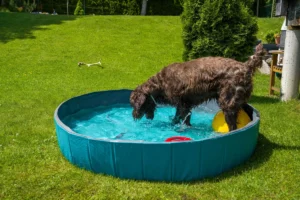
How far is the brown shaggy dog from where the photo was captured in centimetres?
573

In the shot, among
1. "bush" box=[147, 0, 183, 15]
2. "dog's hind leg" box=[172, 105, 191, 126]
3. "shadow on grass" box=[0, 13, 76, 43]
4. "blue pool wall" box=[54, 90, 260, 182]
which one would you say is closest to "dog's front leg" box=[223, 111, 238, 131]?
"blue pool wall" box=[54, 90, 260, 182]

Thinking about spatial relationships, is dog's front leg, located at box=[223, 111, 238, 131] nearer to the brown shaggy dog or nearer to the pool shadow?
the brown shaggy dog

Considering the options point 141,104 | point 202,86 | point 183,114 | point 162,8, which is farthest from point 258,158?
point 162,8

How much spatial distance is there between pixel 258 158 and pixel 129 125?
3.11m

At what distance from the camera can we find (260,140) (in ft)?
21.1

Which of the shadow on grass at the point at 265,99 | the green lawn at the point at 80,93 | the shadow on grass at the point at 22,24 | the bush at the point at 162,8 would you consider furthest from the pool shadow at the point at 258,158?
the bush at the point at 162,8

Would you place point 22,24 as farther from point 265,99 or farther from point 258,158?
point 258,158

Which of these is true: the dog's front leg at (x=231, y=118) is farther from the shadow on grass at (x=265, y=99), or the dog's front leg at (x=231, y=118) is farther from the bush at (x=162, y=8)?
the bush at (x=162, y=8)

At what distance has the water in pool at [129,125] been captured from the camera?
6.85 m

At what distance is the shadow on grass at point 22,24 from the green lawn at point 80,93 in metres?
0.06

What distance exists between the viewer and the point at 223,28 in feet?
28.6

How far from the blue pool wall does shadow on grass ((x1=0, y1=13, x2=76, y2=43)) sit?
1461 cm

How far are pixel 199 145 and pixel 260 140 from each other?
236cm

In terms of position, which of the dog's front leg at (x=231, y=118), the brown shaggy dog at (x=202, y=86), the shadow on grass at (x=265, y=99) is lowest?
the shadow on grass at (x=265, y=99)
